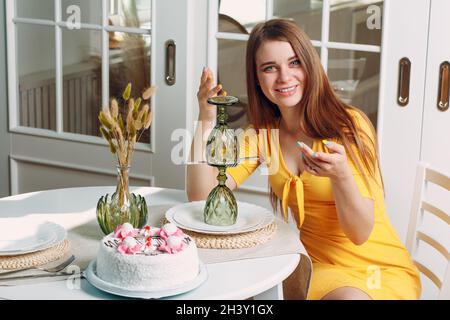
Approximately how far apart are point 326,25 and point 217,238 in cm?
111

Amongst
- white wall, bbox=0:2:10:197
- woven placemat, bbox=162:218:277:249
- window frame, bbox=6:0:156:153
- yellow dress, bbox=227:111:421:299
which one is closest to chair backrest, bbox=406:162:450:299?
yellow dress, bbox=227:111:421:299

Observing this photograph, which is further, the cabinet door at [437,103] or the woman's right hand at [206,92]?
the cabinet door at [437,103]

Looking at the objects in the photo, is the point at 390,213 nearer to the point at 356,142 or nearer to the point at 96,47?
the point at 356,142

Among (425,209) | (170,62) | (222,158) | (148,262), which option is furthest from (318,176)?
(170,62)

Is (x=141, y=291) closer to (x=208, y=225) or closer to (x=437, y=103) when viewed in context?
(x=208, y=225)

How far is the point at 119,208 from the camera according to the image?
1.83 meters

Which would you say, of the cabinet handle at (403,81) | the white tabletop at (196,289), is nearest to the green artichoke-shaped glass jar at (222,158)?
the white tabletop at (196,289)

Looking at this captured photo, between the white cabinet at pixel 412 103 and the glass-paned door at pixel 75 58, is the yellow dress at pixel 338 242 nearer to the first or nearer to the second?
the white cabinet at pixel 412 103

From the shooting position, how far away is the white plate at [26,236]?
5.52 ft

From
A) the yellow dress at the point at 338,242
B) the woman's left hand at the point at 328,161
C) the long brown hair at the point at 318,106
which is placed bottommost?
the yellow dress at the point at 338,242

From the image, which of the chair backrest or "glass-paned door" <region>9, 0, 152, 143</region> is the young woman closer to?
the chair backrest

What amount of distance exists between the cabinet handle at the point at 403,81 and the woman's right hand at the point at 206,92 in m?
0.75
